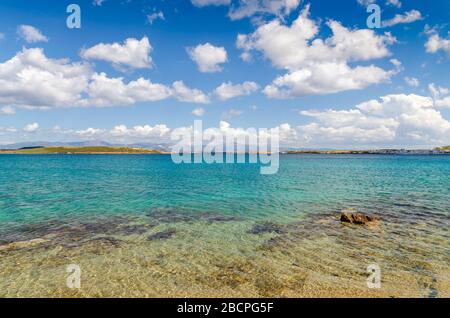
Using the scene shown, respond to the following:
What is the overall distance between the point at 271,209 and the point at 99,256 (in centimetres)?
1918

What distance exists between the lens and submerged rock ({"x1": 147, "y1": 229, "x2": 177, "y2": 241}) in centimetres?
2064

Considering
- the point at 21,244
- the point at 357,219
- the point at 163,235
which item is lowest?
the point at 163,235

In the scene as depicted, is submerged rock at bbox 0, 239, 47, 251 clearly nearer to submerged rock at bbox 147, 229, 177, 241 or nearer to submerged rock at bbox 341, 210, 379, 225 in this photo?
submerged rock at bbox 147, 229, 177, 241

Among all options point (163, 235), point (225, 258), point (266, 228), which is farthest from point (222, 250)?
point (266, 228)

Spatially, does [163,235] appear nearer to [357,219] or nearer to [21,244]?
[21,244]

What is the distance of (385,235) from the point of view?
2114 cm

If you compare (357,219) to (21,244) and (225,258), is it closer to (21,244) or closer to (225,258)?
(225,258)

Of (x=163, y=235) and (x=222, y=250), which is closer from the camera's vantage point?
(x=222, y=250)

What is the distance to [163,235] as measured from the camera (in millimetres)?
21406

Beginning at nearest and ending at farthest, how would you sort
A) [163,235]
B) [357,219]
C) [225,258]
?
[225,258]
[163,235]
[357,219]

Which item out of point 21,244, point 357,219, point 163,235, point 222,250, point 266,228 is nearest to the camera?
point 222,250

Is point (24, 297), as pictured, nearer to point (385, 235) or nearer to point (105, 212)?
point (105, 212)

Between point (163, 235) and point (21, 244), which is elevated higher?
point (21, 244)

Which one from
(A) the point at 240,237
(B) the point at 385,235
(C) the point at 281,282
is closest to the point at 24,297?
(C) the point at 281,282
